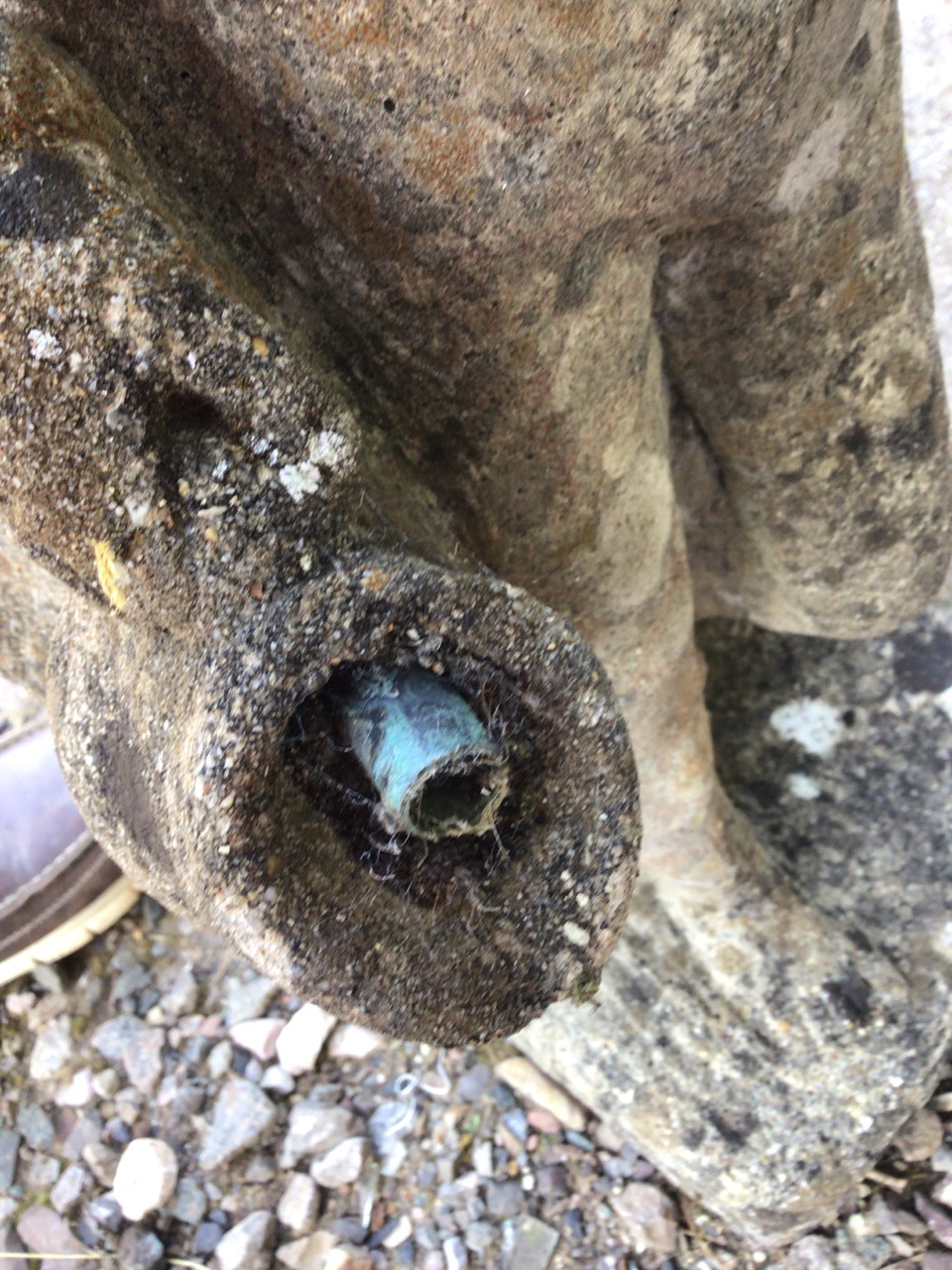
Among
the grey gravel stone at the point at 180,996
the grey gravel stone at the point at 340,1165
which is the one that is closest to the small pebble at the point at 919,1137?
the grey gravel stone at the point at 340,1165

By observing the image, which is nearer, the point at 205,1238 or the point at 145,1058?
the point at 205,1238

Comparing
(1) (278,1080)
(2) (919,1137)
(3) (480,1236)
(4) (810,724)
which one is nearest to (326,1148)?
(1) (278,1080)

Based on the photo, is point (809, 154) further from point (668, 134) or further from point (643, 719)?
point (643, 719)

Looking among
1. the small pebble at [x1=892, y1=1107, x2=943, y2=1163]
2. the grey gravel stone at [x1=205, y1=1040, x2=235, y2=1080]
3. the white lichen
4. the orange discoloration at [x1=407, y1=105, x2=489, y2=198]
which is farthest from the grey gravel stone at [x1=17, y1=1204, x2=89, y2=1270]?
the orange discoloration at [x1=407, y1=105, x2=489, y2=198]

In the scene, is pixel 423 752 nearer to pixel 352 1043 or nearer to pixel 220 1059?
pixel 352 1043

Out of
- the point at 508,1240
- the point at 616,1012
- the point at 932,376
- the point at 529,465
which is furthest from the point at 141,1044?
the point at 932,376

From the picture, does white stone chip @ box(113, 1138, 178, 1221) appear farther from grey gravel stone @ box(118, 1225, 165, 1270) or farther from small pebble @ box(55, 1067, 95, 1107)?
small pebble @ box(55, 1067, 95, 1107)
